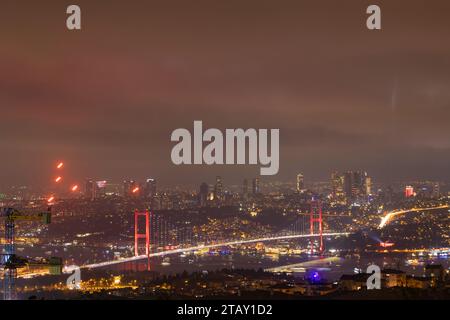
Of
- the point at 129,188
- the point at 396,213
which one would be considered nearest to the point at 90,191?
the point at 129,188

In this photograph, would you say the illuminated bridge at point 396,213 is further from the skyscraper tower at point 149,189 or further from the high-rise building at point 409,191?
the skyscraper tower at point 149,189

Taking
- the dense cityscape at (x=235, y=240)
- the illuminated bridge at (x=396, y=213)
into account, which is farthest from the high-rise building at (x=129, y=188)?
the illuminated bridge at (x=396, y=213)

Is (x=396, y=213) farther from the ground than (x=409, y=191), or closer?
closer

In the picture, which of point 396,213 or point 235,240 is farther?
point 396,213

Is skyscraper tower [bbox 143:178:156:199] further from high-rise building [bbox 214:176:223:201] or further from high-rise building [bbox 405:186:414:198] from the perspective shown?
high-rise building [bbox 405:186:414:198]

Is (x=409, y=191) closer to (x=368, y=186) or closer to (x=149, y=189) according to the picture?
(x=368, y=186)

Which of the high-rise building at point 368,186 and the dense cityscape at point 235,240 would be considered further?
the high-rise building at point 368,186

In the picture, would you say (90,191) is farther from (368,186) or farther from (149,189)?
(368,186)

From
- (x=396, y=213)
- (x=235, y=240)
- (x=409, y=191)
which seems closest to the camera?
(x=235, y=240)

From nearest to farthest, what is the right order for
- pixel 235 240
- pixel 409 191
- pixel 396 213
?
1. pixel 235 240
2. pixel 396 213
3. pixel 409 191
